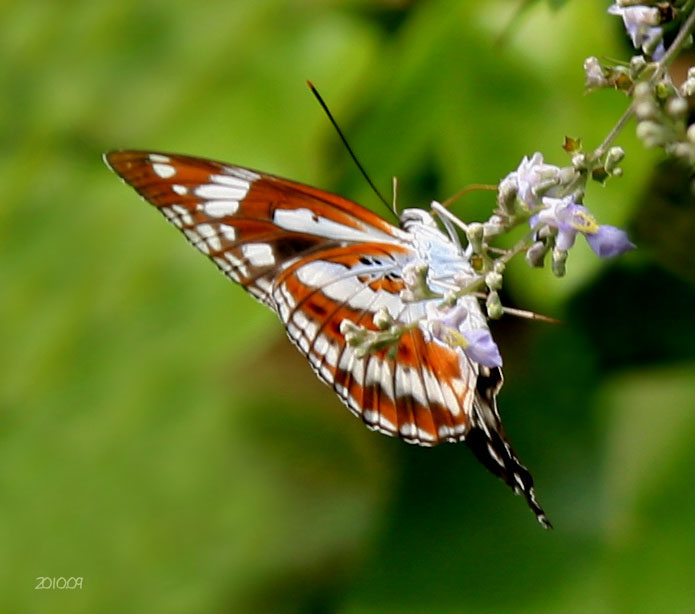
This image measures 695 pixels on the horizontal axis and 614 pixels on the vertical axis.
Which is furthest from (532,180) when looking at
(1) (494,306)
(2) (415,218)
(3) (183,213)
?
(3) (183,213)

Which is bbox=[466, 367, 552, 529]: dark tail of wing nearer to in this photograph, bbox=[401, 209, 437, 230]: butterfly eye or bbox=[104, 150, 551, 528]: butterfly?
bbox=[104, 150, 551, 528]: butterfly

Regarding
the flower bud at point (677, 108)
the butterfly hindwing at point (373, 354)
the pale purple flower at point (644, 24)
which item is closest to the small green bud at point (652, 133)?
the flower bud at point (677, 108)

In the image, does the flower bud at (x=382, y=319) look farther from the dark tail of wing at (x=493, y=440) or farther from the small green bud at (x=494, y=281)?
the dark tail of wing at (x=493, y=440)

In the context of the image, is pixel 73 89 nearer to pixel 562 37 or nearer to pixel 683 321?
pixel 562 37

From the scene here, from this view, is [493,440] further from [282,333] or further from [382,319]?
[282,333]

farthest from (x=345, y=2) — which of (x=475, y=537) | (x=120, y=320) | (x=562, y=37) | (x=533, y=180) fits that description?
(x=475, y=537)

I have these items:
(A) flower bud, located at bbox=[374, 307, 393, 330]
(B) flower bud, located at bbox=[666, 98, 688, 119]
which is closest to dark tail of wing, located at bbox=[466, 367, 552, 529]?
(A) flower bud, located at bbox=[374, 307, 393, 330]
